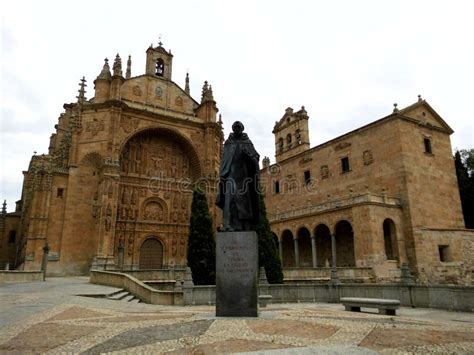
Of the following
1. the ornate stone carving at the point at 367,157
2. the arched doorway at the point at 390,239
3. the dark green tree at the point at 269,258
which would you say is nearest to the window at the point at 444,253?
the arched doorway at the point at 390,239

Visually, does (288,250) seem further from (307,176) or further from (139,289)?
(139,289)

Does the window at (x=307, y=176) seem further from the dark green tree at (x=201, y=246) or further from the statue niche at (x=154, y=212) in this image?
the dark green tree at (x=201, y=246)

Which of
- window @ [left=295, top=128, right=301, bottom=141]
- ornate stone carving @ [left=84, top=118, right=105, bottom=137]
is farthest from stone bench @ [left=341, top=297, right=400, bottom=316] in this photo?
window @ [left=295, top=128, right=301, bottom=141]

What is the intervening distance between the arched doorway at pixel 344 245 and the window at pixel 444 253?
6.18m

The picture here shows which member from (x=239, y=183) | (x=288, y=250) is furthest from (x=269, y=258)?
(x=288, y=250)

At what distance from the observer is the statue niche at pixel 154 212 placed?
29.9 m

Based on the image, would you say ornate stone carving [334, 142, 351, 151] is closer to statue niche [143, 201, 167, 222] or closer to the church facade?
the church facade

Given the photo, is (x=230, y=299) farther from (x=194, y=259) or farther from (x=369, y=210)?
(x=369, y=210)

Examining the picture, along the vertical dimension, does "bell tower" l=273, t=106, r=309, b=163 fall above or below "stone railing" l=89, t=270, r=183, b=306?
above

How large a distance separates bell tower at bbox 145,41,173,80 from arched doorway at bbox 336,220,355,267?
21.8 metres

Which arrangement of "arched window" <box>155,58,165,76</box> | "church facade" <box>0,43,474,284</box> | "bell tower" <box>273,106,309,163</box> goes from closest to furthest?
"church facade" <box>0,43,474,284</box>, "arched window" <box>155,58,165,76</box>, "bell tower" <box>273,106,309,163</box>

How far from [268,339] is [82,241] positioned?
964 inches

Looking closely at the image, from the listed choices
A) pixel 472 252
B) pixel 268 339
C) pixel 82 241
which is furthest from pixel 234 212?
pixel 472 252

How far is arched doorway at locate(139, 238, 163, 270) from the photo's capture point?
29172 mm
